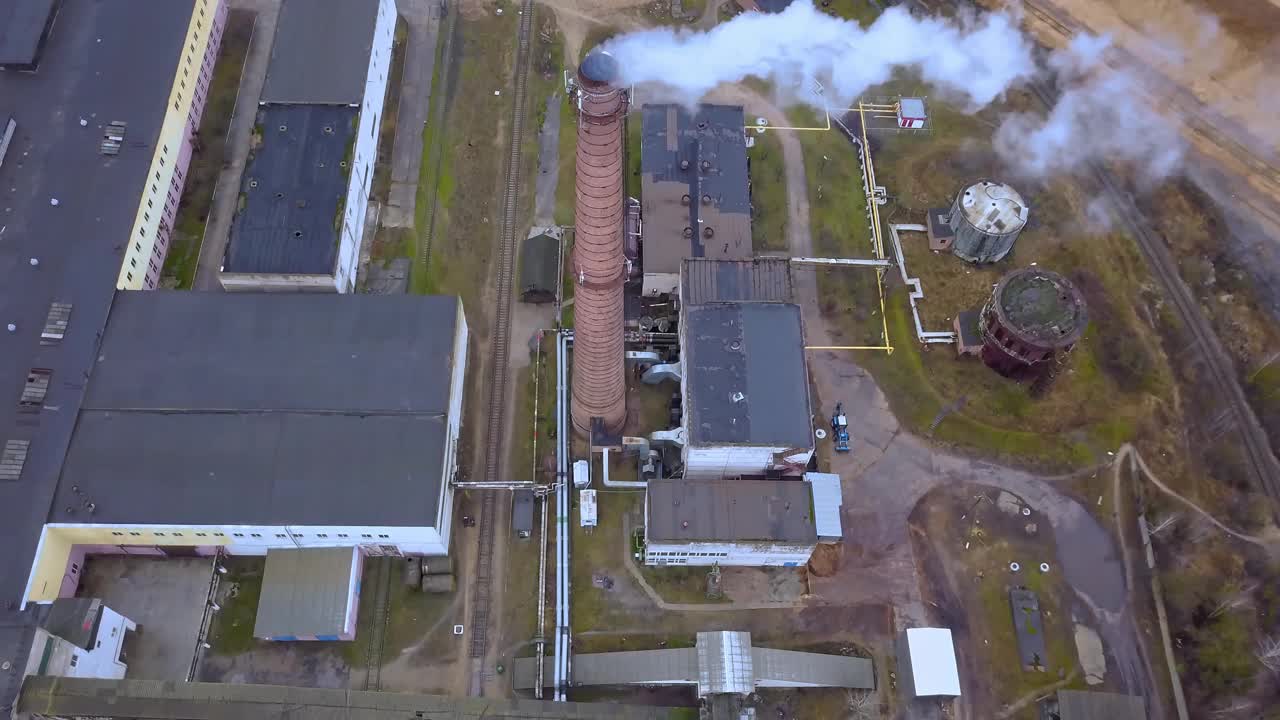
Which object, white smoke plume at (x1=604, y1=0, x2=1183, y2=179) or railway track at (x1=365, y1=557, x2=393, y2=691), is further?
white smoke plume at (x1=604, y1=0, x2=1183, y2=179)

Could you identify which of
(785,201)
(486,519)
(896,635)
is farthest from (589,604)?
(785,201)

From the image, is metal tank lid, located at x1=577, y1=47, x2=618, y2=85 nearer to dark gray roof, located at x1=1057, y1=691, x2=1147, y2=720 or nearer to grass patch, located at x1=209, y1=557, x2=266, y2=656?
grass patch, located at x1=209, y1=557, x2=266, y2=656

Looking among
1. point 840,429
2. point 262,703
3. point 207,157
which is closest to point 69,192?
point 207,157

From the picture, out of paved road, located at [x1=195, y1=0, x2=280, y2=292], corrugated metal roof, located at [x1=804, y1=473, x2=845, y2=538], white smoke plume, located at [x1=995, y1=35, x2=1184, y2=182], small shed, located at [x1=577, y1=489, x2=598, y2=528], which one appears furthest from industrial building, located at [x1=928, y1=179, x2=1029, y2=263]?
paved road, located at [x1=195, y1=0, x2=280, y2=292]

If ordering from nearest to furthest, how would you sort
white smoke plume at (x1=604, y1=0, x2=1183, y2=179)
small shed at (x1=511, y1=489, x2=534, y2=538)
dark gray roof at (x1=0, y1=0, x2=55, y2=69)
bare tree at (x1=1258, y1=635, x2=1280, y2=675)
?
1. bare tree at (x1=1258, y1=635, x2=1280, y2=675)
2. small shed at (x1=511, y1=489, x2=534, y2=538)
3. dark gray roof at (x1=0, y1=0, x2=55, y2=69)
4. white smoke plume at (x1=604, y1=0, x2=1183, y2=179)

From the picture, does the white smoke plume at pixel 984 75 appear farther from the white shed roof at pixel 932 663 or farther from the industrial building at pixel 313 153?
the white shed roof at pixel 932 663

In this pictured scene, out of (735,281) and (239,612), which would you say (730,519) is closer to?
(735,281)
